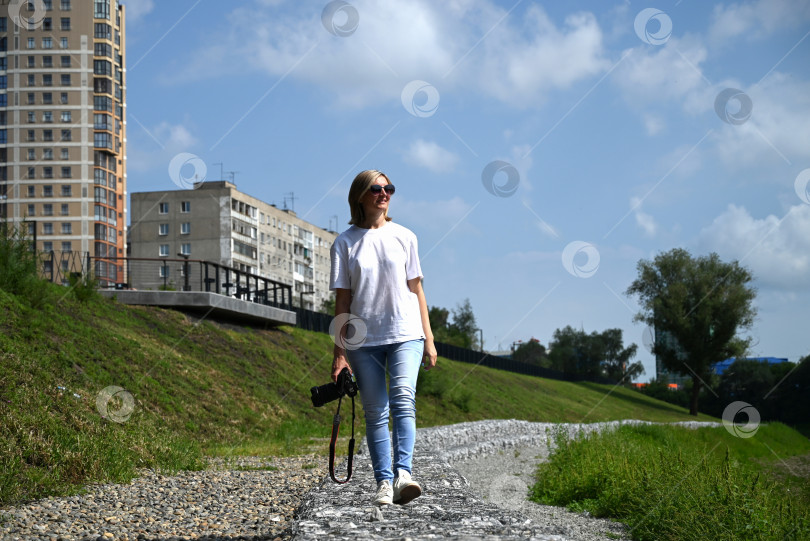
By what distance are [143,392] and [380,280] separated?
11.6m

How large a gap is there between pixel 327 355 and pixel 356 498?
22.7 m

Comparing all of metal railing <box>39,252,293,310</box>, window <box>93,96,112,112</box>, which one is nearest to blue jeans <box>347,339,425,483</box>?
metal railing <box>39,252,293,310</box>

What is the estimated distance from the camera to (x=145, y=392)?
51.4 feet

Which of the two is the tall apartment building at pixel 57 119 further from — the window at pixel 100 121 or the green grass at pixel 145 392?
the green grass at pixel 145 392

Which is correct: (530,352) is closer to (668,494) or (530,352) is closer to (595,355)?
(595,355)

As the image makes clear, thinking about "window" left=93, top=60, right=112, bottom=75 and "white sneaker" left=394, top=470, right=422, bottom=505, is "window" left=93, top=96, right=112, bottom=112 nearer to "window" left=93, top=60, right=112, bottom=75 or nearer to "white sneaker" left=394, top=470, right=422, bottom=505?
"window" left=93, top=60, right=112, bottom=75

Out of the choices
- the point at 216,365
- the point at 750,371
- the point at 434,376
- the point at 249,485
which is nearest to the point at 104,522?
the point at 249,485

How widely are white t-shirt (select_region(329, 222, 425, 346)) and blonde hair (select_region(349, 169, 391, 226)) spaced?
0.10 meters

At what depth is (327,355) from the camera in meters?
28.9

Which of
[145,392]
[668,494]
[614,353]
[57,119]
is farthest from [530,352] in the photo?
[668,494]

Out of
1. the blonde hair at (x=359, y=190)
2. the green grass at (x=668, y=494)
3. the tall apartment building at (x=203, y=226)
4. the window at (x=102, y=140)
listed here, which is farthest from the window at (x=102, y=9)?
the blonde hair at (x=359, y=190)

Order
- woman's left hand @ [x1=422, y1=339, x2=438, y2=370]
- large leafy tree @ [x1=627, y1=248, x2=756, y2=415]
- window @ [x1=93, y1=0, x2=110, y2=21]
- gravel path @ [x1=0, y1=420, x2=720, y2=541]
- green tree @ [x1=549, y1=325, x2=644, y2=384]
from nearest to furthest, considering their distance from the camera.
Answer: gravel path @ [x1=0, y1=420, x2=720, y2=541] → woman's left hand @ [x1=422, y1=339, x2=438, y2=370] → large leafy tree @ [x1=627, y1=248, x2=756, y2=415] → window @ [x1=93, y1=0, x2=110, y2=21] → green tree @ [x1=549, y1=325, x2=644, y2=384]

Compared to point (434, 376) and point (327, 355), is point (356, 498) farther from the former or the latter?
point (434, 376)

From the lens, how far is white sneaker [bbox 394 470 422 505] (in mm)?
5059
